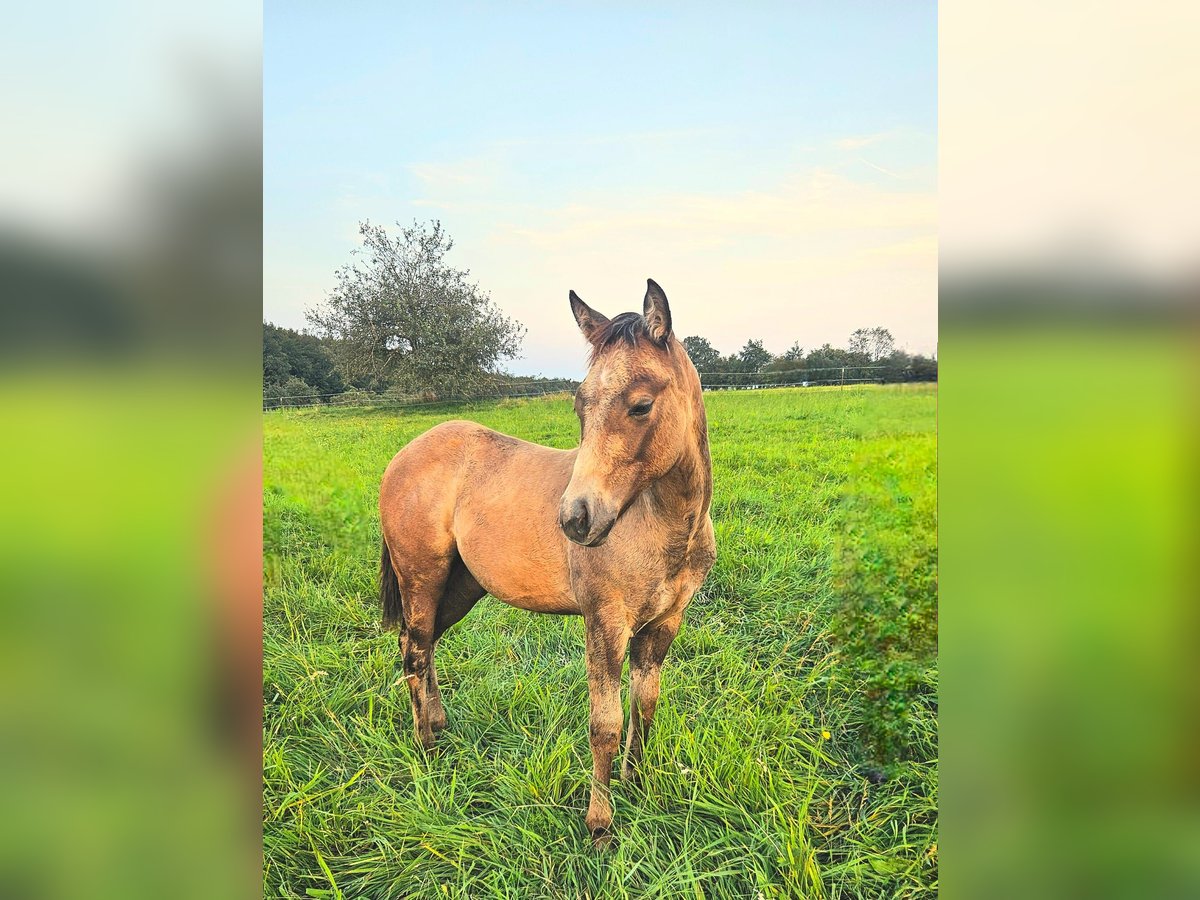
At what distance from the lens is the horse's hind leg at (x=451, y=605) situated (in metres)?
2.61

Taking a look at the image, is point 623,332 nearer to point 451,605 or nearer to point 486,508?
point 486,508

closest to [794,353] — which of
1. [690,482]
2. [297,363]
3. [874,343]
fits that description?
[874,343]

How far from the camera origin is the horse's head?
1908 mm

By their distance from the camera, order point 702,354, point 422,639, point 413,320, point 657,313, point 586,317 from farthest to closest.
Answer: point 413,320 < point 422,639 < point 702,354 < point 586,317 < point 657,313

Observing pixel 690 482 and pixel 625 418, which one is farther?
pixel 690 482

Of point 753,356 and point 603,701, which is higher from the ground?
point 753,356

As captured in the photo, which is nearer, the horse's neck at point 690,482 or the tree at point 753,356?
the horse's neck at point 690,482

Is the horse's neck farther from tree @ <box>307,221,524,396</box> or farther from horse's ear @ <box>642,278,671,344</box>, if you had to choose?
tree @ <box>307,221,524,396</box>

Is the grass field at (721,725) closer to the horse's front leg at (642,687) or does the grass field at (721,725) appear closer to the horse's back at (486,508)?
the horse's front leg at (642,687)

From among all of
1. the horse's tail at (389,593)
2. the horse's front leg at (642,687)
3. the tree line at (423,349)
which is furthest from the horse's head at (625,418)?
the horse's tail at (389,593)

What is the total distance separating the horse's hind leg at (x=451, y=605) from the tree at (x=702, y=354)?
1.16 metres

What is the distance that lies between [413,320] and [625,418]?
3.88 ft

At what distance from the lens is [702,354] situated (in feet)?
7.84

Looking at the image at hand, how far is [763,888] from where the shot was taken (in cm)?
223
